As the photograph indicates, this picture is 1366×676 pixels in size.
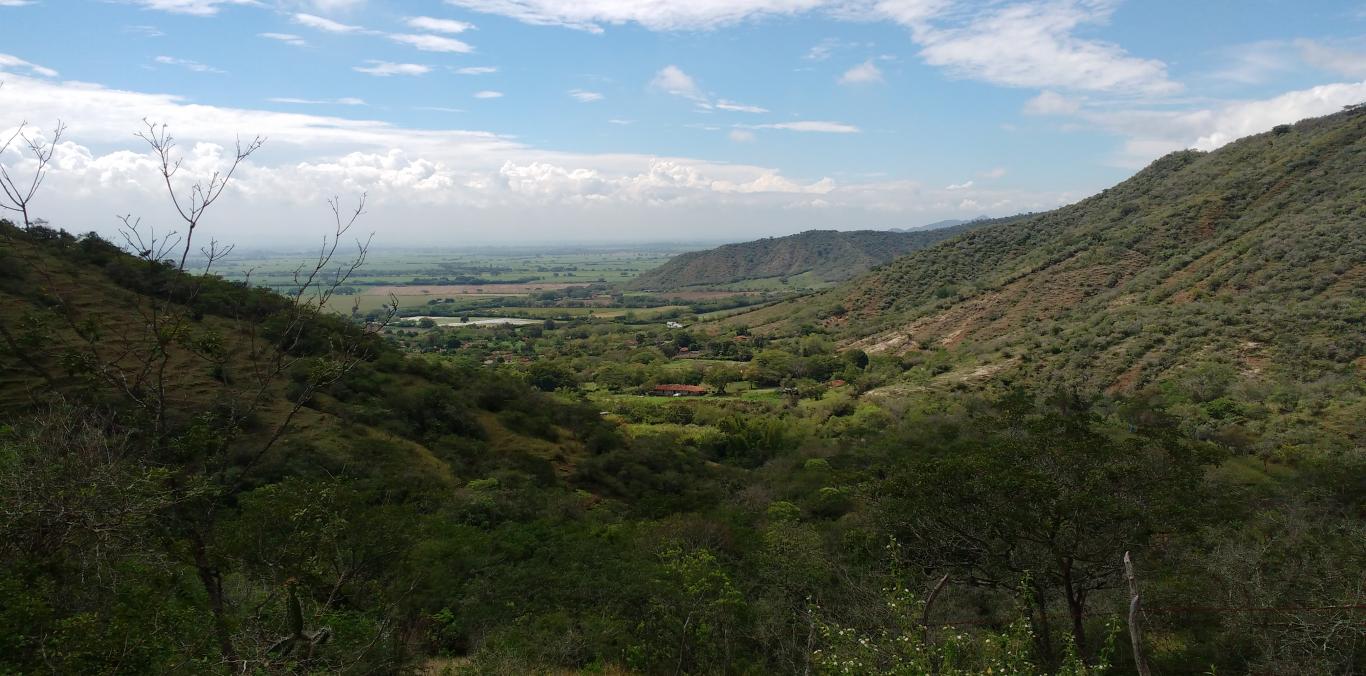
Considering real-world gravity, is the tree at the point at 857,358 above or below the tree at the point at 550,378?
above

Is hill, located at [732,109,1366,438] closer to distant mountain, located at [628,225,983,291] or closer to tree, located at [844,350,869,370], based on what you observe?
tree, located at [844,350,869,370]

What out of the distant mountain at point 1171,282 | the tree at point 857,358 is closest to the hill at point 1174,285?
the distant mountain at point 1171,282

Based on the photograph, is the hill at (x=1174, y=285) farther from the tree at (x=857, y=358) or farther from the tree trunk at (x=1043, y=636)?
the tree trunk at (x=1043, y=636)

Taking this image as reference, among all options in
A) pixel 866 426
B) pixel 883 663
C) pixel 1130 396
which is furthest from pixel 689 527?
pixel 1130 396

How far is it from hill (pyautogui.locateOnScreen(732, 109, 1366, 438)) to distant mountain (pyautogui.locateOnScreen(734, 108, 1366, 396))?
14 centimetres

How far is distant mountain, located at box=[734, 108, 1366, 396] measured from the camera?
124ft

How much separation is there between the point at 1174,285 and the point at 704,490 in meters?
41.7

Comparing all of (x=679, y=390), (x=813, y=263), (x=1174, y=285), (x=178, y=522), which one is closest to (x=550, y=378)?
(x=679, y=390)

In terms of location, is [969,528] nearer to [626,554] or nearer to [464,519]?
[626,554]

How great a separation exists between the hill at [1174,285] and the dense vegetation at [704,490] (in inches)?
13.7

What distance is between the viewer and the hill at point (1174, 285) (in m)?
37.1

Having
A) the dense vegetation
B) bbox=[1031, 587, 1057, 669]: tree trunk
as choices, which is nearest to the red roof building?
the dense vegetation

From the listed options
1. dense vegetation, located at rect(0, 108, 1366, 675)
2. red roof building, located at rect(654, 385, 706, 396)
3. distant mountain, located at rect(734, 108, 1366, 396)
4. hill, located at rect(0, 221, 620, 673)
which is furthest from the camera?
red roof building, located at rect(654, 385, 706, 396)

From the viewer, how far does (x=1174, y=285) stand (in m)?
49.2
